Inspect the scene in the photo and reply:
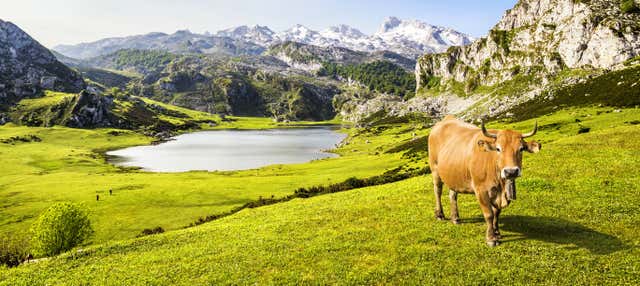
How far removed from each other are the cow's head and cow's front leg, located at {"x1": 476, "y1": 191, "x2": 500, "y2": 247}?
178cm

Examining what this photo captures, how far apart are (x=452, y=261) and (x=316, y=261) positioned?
19.0 ft

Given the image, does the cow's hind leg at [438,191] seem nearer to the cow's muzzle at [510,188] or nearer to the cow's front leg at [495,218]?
the cow's front leg at [495,218]

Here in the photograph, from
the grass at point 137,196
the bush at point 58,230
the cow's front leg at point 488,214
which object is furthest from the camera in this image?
the grass at point 137,196

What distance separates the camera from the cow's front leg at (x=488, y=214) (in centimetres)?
1503

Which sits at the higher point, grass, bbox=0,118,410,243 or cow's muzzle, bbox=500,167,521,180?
cow's muzzle, bbox=500,167,521,180

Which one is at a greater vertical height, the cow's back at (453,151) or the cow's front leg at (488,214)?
the cow's back at (453,151)

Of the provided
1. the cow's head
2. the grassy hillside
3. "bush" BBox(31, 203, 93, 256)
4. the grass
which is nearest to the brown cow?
the cow's head

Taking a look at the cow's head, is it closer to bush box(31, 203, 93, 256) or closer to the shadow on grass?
the shadow on grass

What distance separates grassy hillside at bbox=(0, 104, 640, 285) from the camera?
13938mm

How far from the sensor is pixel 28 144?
636 feet

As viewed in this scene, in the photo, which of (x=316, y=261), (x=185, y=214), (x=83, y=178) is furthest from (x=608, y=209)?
(x=83, y=178)

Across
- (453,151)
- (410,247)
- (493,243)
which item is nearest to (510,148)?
(453,151)

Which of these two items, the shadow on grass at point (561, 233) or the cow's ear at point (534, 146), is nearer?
the cow's ear at point (534, 146)

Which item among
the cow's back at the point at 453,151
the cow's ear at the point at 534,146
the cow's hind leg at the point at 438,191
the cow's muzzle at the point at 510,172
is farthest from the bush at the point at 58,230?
the cow's ear at the point at 534,146
